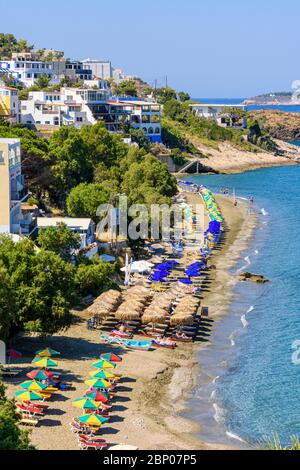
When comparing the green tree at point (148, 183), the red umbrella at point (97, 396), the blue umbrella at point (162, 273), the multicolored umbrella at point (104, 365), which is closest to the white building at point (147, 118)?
the green tree at point (148, 183)

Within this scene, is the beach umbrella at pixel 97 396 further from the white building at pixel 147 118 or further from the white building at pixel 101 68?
the white building at pixel 101 68

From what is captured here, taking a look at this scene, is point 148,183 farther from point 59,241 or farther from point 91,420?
point 91,420

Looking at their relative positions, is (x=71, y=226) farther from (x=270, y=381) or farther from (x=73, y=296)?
(x=270, y=381)

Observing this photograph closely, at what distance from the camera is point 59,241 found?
42781 mm

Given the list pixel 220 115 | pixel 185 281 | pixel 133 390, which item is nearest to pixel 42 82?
pixel 220 115

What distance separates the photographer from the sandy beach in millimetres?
26656

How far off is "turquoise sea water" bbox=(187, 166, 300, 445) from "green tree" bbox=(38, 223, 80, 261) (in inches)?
325

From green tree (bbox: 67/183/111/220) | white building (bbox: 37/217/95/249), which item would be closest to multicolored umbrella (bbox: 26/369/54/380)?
white building (bbox: 37/217/95/249)

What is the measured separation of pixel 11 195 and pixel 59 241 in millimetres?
5402

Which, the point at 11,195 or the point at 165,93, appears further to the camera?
the point at 165,93

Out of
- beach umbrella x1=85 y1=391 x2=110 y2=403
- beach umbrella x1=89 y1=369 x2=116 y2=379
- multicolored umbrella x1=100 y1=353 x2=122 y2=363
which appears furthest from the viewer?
multicolored umbrella x1=100 y1=353 x2=122 y2=363

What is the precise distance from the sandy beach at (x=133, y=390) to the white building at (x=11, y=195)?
281 inches

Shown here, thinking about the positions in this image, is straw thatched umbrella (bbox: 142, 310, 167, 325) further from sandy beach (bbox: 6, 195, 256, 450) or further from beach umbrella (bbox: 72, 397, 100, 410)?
beach umbrella (bbox: 72, 397, 100, 410)
